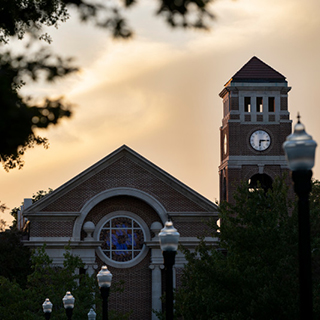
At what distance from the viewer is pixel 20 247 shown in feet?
179

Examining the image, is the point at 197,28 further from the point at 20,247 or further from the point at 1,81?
the point at 20,247

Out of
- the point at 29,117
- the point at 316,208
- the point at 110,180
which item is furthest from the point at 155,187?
the point at 29,117

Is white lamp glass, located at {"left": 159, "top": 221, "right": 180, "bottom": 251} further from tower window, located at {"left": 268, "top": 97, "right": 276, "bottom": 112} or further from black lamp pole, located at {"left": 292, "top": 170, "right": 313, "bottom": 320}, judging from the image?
tower window, located at {"left": 268, "top": 97, "right": 276, "bottom": 112}

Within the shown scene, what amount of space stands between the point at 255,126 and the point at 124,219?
20.4 meters

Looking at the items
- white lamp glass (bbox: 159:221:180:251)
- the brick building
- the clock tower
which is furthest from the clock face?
white lamp glass (bbox: 159:221:180:251)

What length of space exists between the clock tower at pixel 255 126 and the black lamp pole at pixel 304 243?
195ft

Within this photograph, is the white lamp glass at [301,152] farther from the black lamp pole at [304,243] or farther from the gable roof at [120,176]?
the gable roof at [120,176]

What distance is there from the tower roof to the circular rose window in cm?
2168

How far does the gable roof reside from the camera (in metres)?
53.7

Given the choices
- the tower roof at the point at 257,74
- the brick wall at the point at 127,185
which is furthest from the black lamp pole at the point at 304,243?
the tower roof at the point at 257,74

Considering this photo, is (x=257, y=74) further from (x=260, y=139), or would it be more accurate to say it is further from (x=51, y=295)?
(x=51, y=295)

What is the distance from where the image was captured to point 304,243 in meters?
9.61

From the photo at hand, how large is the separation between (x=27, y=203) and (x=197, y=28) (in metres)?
73.4

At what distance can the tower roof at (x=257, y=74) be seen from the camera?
71.4 meters
